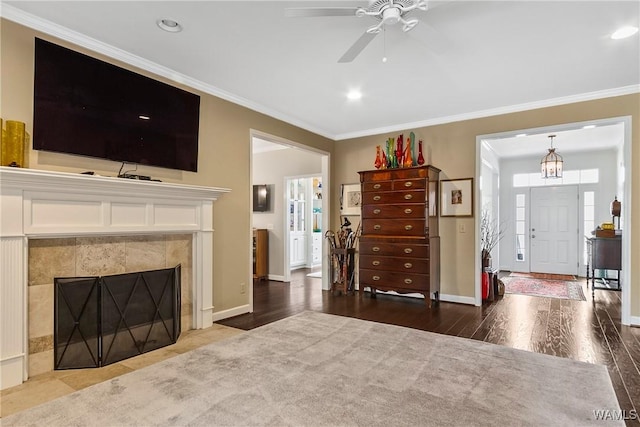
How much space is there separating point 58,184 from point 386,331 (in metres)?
2.98

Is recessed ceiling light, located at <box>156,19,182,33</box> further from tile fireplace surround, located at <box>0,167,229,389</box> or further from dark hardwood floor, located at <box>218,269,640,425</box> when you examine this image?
dark hardwood floor, located at <box>218,269,640,425</box>

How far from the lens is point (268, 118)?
15.2 feet

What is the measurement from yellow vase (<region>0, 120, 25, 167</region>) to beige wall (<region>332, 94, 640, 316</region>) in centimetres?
433

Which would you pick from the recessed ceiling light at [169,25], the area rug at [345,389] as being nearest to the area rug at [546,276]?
the area rug at [345,389]

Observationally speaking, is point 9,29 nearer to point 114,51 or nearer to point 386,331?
point 114,51

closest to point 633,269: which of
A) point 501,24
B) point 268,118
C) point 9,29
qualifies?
point 501,24

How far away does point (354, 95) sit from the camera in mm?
4070

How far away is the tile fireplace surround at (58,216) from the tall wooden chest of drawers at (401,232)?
242 centimetres

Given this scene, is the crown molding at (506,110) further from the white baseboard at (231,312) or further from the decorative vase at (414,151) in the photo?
the white baseboard at (231,312)

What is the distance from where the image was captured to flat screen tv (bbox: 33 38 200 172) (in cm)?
257

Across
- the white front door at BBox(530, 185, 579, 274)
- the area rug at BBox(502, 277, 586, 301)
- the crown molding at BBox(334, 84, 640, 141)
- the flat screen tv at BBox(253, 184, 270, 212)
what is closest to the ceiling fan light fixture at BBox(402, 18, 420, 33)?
the crown molding at BBox(334, 84, 640, 141)

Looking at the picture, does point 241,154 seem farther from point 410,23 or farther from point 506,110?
point 506,110

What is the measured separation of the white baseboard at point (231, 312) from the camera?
3867 mm

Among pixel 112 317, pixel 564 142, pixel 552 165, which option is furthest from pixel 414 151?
pixel 112 317
